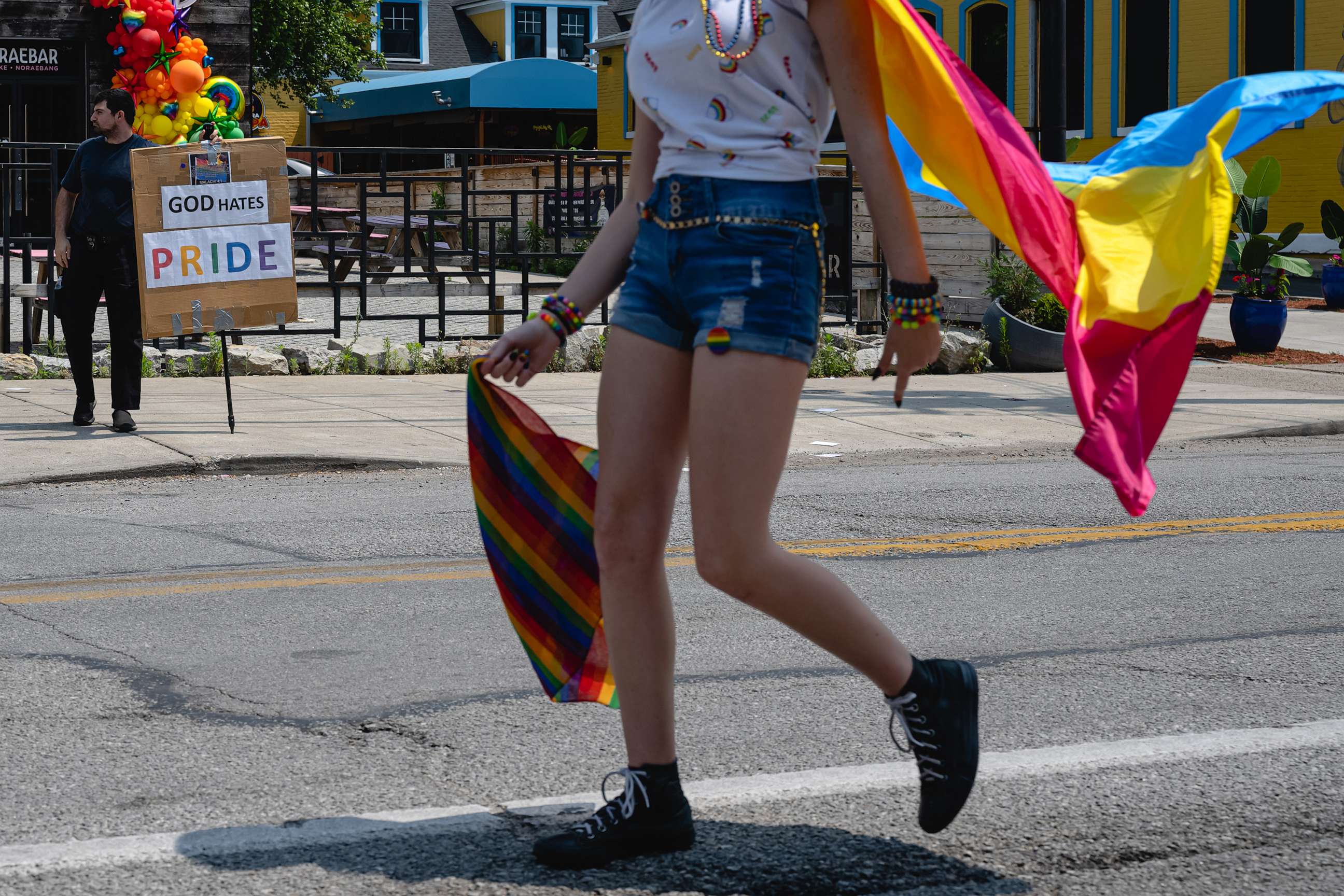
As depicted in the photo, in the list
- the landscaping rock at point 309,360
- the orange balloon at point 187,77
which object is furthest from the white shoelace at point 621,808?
the orange balloon at point 187,77

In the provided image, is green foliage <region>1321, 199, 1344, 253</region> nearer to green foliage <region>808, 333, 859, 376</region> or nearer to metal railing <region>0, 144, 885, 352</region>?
metal railing <region>0, 144, 885, 352</region>

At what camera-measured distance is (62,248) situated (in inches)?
376

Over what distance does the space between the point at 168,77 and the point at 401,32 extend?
3765 cm

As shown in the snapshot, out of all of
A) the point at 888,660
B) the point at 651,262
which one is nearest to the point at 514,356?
the point at 651,262

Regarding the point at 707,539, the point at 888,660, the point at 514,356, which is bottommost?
the point at 888,660

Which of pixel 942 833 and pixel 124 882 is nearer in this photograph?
pixel 124 882

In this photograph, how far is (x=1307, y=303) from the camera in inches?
867

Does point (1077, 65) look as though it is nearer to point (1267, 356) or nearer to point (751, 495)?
point (1267, 356)

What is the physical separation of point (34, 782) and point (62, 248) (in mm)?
6670

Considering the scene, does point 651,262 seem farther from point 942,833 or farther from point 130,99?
point 130,99

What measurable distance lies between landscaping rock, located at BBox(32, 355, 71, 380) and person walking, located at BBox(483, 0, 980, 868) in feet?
33.4

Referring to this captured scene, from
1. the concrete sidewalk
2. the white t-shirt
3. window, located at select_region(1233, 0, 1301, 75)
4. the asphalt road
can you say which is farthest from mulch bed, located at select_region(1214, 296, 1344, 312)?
the white t-shirt

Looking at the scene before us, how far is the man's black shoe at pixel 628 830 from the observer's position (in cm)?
306

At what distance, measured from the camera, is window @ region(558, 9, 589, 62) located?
174 feet
